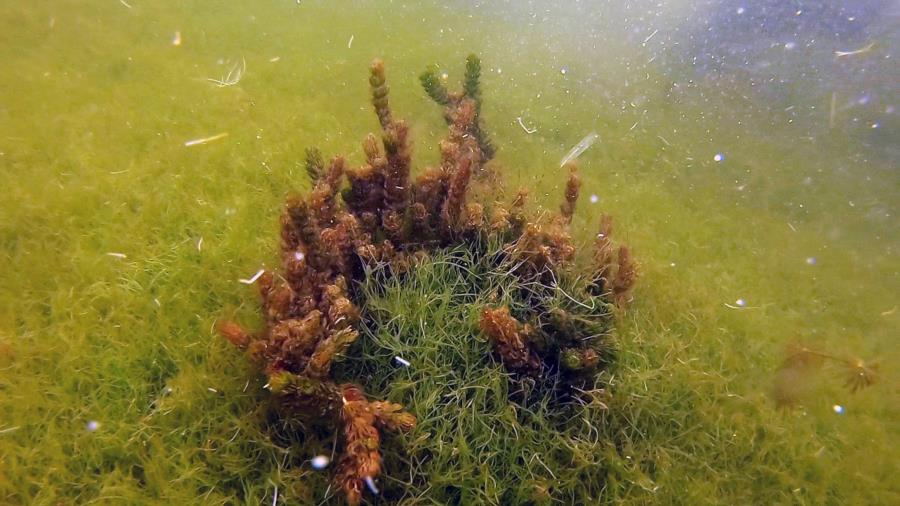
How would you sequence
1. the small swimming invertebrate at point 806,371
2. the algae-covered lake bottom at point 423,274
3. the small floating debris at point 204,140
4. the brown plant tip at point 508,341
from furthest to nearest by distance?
the small floating debris at point 204,140 < the small swimming invertebrate at point 806,371 < the brown plant tip at point 508,341 < the algae-covered lake bottom at point 423,274

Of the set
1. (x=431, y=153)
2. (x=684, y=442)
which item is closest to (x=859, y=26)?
(x=431, y=153)

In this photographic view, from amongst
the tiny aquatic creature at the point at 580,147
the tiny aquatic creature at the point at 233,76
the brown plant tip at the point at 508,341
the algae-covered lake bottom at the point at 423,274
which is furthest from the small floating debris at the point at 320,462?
the tiny aquatic creature at the point at 233,76

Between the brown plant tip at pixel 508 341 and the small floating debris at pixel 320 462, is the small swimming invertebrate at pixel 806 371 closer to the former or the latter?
the brown plant tip at pixel 508 341

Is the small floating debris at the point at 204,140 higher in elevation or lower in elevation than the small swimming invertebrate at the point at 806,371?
higher

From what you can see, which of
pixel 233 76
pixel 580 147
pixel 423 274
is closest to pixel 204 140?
pixel 233 76

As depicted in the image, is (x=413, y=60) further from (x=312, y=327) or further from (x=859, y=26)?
(x=859, y=26)
